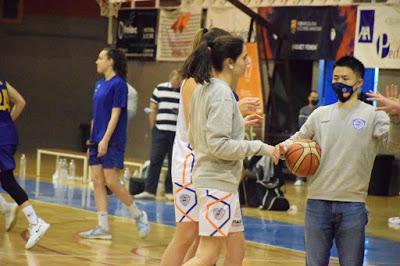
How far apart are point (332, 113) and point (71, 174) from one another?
11764 millimetres

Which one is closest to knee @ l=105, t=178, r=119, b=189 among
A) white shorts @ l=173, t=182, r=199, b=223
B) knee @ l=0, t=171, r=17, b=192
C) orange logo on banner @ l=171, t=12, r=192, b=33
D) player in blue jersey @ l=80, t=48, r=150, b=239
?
player in blue jersey @ l=80, t=48, r=150, b=239

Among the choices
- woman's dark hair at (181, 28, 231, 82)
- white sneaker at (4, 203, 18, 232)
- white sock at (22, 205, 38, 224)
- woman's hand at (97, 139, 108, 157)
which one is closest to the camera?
woman's dark hair at (181, 28, 231, 82)

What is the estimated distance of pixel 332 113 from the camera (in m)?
5.65

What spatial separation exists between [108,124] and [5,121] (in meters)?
1.03

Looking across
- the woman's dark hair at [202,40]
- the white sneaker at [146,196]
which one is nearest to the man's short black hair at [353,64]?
the woman's dark hair at [202,40]

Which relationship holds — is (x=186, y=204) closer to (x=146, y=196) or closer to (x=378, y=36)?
(x=146, y=196)

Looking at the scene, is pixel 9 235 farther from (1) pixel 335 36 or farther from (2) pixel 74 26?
(2) pixel 74 26

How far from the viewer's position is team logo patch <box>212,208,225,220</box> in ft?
17.6

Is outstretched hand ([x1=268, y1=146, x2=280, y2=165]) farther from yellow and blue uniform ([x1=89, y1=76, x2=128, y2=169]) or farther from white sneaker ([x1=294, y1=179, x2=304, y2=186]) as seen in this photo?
white sneaker ([x1=294, y1=179, x2=304, y2=186])

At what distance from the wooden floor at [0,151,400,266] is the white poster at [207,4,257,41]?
587 centimetres

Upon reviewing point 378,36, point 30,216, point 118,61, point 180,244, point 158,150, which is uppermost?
point 378,36

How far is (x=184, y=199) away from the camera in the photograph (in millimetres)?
6051

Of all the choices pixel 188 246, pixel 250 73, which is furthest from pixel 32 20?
pixel 188 246

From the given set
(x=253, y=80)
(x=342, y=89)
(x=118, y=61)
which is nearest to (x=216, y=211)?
(x=342, y=89)
